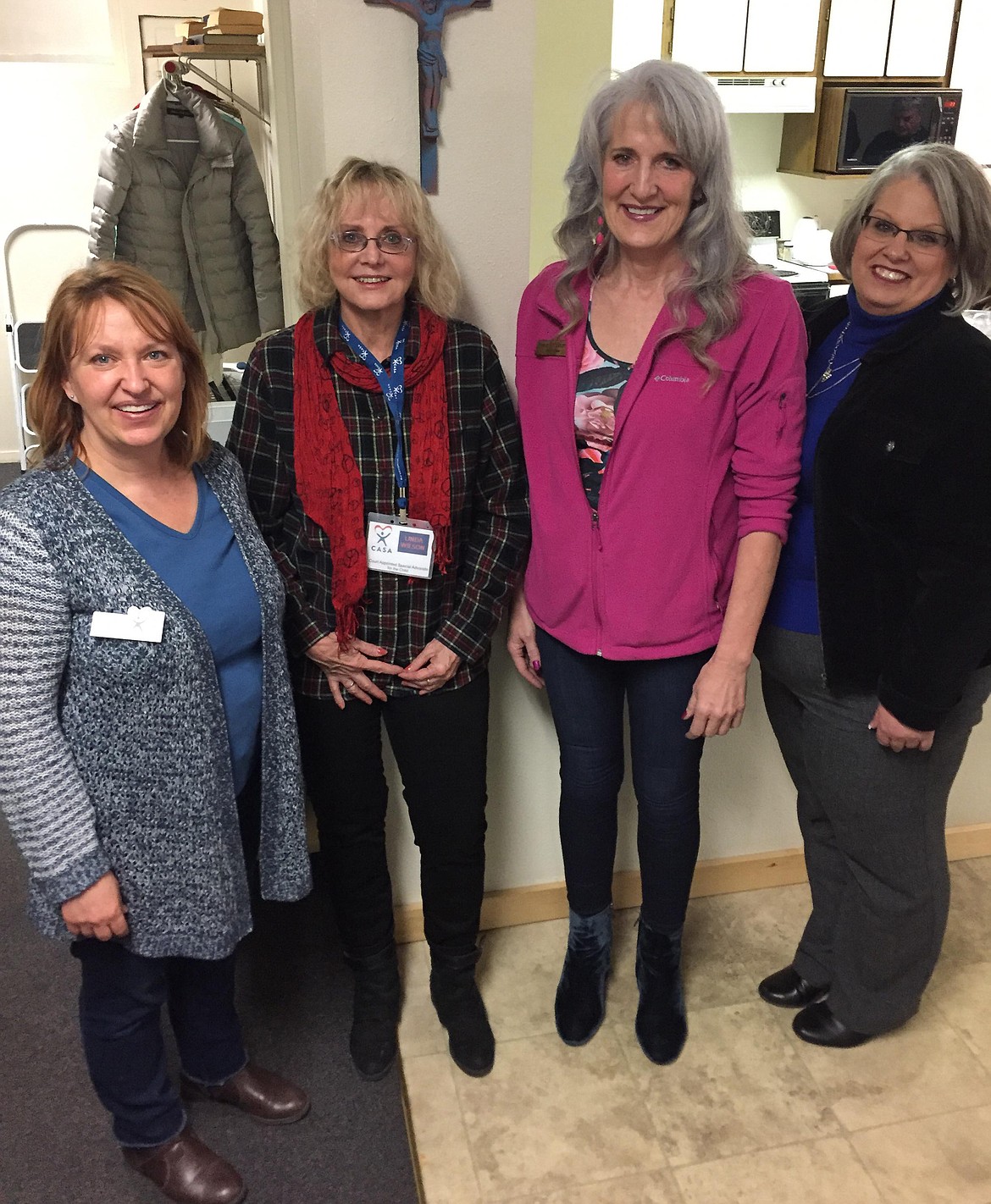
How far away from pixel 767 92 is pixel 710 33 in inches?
14.1

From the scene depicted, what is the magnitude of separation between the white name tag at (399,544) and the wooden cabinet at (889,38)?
3820 mm

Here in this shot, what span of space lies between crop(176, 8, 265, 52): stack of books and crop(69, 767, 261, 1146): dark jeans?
7.90 ft

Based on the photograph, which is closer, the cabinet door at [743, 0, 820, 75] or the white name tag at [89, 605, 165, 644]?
the white name tag at [89, 605, 165, 644]

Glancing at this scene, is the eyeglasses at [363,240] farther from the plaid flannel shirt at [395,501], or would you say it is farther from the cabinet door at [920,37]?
the cabinet door at [920,37]

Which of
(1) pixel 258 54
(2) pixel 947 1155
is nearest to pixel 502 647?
(2) pixel 947 1155

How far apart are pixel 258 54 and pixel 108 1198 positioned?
2.99m

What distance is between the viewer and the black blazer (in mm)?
1442

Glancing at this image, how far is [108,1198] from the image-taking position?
5.54 ft

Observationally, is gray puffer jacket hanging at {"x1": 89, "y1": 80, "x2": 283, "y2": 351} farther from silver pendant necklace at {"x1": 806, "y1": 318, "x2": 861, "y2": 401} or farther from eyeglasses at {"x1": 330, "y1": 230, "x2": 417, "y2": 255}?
silver pendant necklace at {"x1": 806, "y1": 318, "x2": 861, "y2": 401}

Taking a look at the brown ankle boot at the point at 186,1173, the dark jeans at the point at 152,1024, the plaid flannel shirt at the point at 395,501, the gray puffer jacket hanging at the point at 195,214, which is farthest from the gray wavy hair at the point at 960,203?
the gray puffer jacket hanging at the point at 195,214

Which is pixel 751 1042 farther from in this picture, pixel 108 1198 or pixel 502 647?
pixel 108 1198

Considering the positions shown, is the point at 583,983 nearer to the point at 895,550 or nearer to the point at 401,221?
the point at 895,550

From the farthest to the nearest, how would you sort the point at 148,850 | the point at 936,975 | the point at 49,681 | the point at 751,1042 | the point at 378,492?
the point at 936,975 < the point at 751,1042 < the point at 378,492 < the point at 148,850 < the point at 49,681

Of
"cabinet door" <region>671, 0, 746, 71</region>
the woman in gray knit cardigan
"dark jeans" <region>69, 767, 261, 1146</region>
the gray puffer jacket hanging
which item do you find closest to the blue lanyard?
the woman in gray knit cardigan
